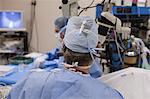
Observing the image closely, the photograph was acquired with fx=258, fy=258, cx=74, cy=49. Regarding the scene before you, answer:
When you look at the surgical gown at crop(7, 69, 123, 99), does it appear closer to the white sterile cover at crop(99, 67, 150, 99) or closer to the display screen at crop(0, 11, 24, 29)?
the white sterile cover at crop(99, 67, 150, 99)

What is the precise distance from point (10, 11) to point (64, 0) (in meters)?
2.37

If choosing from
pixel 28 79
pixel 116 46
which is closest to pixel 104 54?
pixel 116 46

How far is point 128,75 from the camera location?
1.42 meters

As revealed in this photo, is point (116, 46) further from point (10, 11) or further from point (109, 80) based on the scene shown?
point (10, 11)

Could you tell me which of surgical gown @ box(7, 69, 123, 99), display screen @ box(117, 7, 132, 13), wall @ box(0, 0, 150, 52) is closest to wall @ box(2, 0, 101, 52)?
wall @ box(0, 0, 150, 52)

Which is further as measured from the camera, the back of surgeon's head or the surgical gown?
the back of surgeon's head

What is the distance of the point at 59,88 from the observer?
1064 mm

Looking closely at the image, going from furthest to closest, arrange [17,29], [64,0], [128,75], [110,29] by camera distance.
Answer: [17,29] < [64,0] < [110,29] < [128,75]

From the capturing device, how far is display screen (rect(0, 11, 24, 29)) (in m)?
4.23

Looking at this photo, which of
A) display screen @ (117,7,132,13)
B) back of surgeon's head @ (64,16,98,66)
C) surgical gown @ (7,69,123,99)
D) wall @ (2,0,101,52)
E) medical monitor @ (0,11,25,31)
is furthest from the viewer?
wall @ (2,0,101,52)

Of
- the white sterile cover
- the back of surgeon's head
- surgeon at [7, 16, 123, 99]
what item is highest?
the back of surgeon's head

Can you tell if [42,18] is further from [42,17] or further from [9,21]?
[9,21]

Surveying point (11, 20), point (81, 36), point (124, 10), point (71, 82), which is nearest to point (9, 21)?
point (11, 20)

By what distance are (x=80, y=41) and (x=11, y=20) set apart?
320 centimetres
